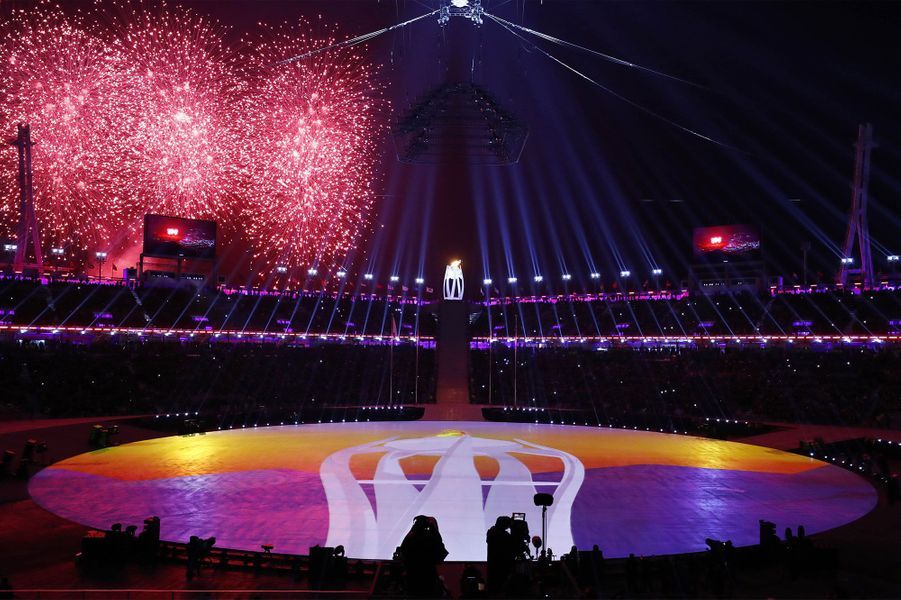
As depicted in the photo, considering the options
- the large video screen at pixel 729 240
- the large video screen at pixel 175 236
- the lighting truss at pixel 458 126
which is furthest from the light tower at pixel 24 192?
the large video screen at pixel 729 240

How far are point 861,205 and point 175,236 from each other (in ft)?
145

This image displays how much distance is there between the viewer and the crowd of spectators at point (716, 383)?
34469 millimetres

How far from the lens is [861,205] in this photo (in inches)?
1560

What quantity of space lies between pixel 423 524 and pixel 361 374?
4040 centimetres

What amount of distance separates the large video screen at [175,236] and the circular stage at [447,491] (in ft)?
69.6

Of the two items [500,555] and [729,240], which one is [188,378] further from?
[729,240]

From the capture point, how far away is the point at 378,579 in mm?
8523

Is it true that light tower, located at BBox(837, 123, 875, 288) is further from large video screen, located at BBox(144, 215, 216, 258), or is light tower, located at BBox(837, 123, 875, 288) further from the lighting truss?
large video screen, located at BBox(144, 215, 216, 258)

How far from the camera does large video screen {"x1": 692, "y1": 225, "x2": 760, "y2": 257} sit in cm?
4662

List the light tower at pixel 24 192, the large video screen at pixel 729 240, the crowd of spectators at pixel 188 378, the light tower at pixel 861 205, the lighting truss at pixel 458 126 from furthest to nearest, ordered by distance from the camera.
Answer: the large video screen at pixel 729 240
the light tower at pixel 861 205
the crowd of spectators at pixel 188 378
the light tower at pixel 24 192
the lighting truss at pixel 458 126

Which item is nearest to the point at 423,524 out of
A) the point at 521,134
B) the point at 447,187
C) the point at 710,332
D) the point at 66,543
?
the point at 66,543

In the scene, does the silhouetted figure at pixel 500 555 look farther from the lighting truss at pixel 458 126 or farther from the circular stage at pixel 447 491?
the lighting truss at pixel 458 126

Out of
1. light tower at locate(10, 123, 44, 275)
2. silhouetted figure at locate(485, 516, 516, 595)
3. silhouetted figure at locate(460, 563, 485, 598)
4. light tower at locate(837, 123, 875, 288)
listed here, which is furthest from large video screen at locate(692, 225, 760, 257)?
silhouetted figure at locate(460, 563, 485, 598)

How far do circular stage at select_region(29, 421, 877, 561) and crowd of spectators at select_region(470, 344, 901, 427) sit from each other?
9.28 meters
